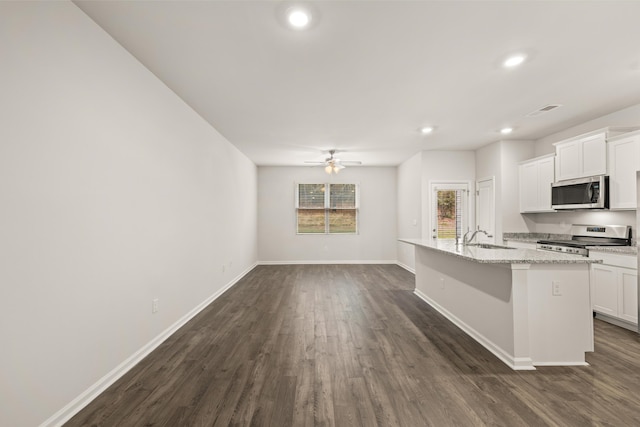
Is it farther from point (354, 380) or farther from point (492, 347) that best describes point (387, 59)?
point (492, 347)

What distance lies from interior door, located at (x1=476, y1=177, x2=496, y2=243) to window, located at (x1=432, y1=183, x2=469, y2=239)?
240mm

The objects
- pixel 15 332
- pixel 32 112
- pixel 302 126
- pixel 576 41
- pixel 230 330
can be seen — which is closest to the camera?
pixel 15 332

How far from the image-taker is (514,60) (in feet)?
8.69

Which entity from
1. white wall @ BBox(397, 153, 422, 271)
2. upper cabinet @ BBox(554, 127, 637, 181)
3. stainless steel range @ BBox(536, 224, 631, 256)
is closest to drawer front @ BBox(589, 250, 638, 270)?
stainless steel range @ BBox(536, 224, 631, 256)

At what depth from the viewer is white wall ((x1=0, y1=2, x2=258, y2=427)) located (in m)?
1.59

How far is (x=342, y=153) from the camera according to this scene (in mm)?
6441

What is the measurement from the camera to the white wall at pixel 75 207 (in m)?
1.59

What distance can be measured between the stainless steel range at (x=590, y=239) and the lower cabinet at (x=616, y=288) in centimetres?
27

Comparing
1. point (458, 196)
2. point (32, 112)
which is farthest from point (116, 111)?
point (458, 196)

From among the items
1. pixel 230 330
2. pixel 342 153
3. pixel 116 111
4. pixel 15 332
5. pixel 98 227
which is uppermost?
pixel 342 153

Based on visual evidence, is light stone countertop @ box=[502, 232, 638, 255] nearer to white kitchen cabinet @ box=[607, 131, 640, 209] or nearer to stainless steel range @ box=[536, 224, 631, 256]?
stainless steel range @ box=[536, 224, 631, 256]

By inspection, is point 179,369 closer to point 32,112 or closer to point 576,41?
point 32,112

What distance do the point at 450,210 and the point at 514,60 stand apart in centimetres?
417

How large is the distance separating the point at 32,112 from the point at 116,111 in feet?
2.50
